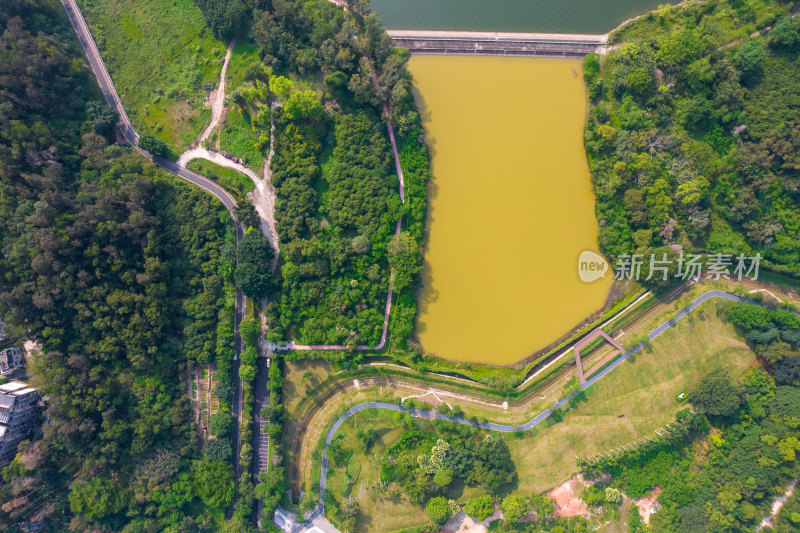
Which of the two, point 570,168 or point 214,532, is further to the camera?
point 570,168

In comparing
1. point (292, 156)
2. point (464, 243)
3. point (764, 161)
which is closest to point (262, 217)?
point (292, 156)

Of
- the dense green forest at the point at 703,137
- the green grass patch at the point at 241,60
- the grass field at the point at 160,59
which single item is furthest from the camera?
the grass field at the point at 160,59

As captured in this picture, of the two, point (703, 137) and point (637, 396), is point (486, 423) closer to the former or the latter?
point (637, 396)

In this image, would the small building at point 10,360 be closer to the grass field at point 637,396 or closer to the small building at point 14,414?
the small building at point 14,414

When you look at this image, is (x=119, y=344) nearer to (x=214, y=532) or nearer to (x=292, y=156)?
(x=214, y=532)

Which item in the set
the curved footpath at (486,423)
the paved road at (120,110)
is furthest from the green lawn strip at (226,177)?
the curved footpath at (486,423)
